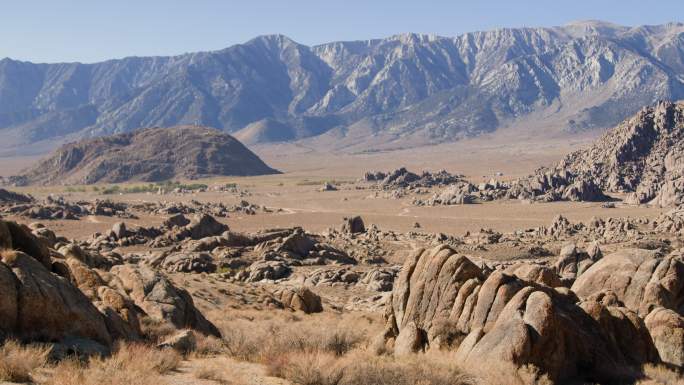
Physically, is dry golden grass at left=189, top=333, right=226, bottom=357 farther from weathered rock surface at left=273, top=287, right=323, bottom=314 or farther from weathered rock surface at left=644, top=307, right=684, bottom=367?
weathered rock surface at left=273, top=287, right=323, bottom=314

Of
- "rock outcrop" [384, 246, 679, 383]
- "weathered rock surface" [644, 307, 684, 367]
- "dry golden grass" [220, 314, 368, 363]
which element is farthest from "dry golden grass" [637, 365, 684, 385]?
"dry golden grass" [220, 314, 368, 363]

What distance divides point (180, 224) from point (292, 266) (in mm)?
21550

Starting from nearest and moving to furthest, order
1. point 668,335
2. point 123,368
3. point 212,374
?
1. point 123,368
2. point 212,374
3. point 668,335

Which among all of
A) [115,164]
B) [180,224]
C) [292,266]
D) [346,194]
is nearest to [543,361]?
[292,266]

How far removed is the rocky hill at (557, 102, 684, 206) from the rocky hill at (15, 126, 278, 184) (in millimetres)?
86768

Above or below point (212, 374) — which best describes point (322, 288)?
below

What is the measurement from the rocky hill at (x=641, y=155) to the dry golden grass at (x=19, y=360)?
7798cm

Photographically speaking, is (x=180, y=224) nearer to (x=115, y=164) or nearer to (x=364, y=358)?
(x=364, y=358)

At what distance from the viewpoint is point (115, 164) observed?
159125 millimetres

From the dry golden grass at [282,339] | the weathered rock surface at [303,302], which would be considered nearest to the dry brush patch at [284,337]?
the dry golden grass at [282,339]

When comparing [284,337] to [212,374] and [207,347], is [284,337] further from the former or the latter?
[212,374]

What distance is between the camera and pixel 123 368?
12.1 meters

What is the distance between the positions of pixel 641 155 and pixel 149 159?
4207 inches

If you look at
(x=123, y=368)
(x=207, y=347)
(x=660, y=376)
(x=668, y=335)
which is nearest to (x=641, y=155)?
(x=668, y=335)
